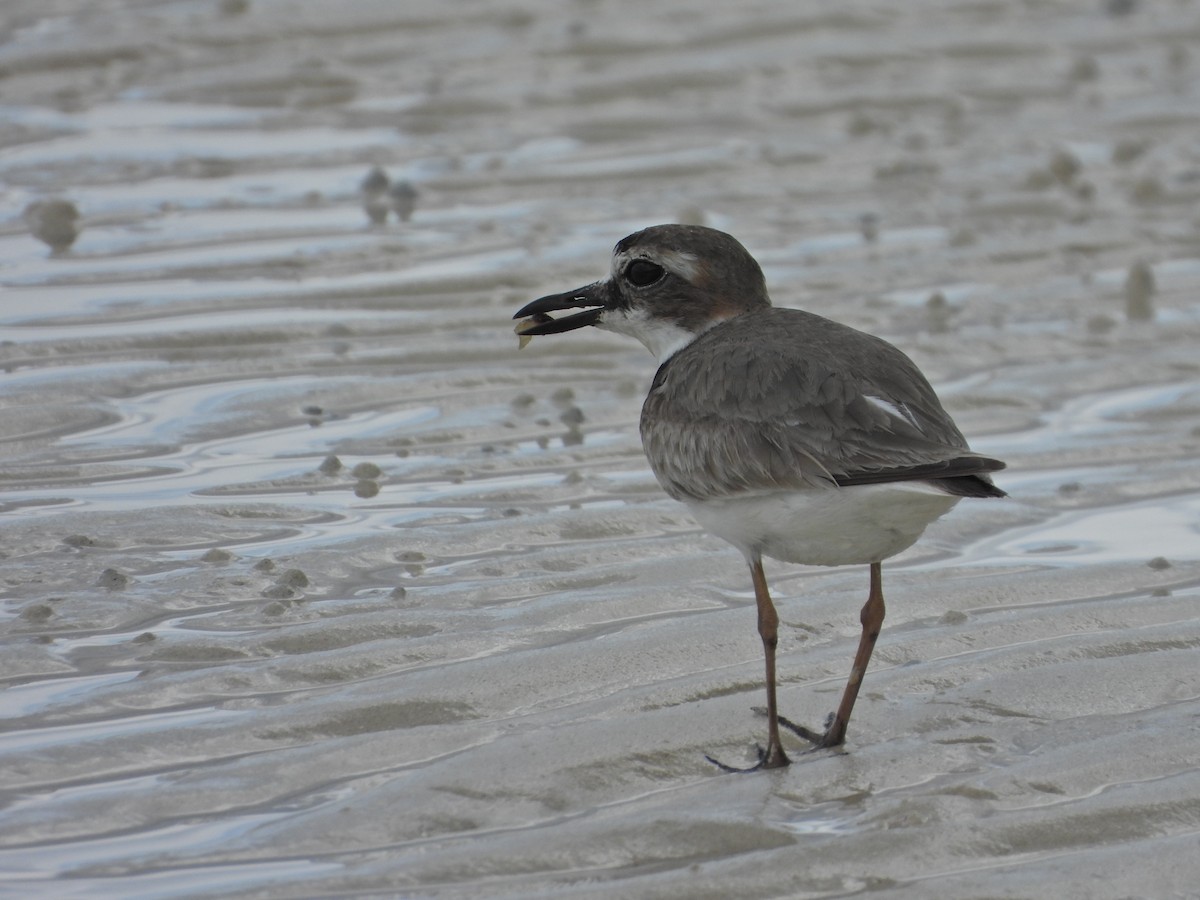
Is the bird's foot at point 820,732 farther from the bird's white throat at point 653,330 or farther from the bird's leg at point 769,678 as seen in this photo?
the bird's white throat at point 653,330

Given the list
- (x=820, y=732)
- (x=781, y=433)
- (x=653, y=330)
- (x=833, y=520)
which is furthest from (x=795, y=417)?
(x=653, y=330)

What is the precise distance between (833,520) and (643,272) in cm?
130

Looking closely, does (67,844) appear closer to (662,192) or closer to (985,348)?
(985,348)

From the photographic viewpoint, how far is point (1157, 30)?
10828 mm

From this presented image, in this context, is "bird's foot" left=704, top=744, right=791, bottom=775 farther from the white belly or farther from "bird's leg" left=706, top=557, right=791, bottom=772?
the white belly

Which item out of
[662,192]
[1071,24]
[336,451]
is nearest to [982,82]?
[1071,24]

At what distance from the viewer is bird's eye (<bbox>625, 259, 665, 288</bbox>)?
5.07 meters

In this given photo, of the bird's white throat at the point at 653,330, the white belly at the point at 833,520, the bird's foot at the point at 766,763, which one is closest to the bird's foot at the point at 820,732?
the bird's foot at the point at 766,763

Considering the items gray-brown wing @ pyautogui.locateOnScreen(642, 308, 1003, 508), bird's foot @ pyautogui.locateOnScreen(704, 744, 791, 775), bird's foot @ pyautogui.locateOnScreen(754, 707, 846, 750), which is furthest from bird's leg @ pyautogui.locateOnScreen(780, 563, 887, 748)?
gray-brown wing @ pyautogui.locateOnScreen(642, 308, 1003, 508)

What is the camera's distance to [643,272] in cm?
509

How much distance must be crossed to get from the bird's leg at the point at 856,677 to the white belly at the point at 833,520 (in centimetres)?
18

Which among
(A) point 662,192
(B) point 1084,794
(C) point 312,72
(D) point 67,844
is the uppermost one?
(C) point 312,72

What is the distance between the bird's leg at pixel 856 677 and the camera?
4.17 metres

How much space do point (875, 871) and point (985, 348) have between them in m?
4.03
